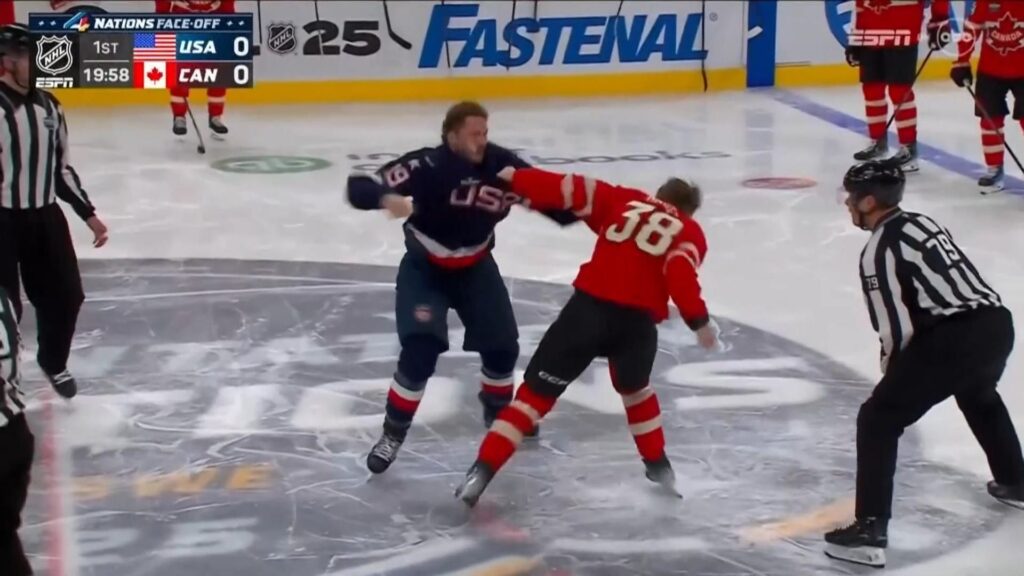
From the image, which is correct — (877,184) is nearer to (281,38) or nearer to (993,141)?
(993,141)

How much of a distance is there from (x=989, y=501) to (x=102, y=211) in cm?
522

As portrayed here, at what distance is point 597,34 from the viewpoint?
1199 centimetres

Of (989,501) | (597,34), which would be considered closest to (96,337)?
(989,501)

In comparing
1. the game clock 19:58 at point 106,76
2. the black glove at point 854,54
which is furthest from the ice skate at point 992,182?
the game clock 19:58 at point 106,76

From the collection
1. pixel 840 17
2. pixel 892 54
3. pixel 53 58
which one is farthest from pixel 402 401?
pixel 840 17

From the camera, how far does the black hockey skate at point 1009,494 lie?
368 cm

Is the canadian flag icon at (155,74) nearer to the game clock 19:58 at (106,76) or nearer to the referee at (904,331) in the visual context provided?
the game clock 19:58 at (106,76)

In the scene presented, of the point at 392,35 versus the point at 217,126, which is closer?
the point at 217,126

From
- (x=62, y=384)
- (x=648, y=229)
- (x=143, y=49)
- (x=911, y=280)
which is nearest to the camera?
(x=911, y=280)

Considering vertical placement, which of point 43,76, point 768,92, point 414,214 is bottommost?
point 768,92

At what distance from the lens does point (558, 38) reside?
11953 millimetres

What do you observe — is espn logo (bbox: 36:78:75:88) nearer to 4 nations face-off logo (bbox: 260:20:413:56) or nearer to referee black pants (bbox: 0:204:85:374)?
4 nations face-off logo (bbox: 260:20:413:56)

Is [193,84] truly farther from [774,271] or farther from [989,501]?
[989,501]

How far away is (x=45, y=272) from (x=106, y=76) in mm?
6669
